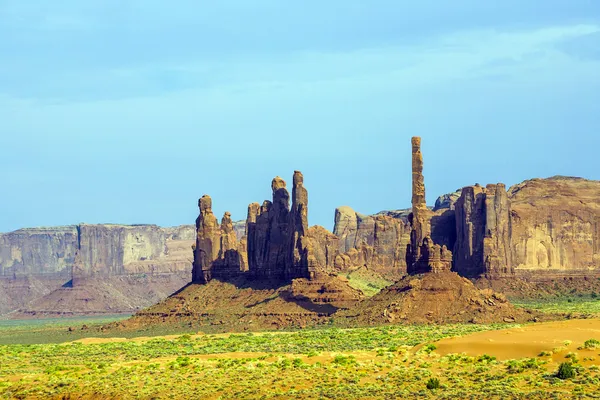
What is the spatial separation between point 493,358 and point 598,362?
26.8ft

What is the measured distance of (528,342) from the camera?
300ft

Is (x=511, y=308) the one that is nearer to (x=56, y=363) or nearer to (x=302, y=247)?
(x=302, y=247)

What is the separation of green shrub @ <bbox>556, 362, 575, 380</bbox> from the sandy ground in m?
2.88

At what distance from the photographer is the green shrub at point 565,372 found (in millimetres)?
79688

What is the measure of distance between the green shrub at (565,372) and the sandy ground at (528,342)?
288 cm

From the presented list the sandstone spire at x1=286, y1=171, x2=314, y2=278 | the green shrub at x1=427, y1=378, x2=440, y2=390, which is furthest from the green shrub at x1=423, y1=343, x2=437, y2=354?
the sandstone spire at x1=286, y1=171, x2=314, y2=278

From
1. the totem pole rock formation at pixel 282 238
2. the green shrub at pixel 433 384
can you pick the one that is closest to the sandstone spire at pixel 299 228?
the totem pole rock formation at pixel 282 238

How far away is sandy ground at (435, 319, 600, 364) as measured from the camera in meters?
87.2

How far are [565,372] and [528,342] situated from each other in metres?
11.6

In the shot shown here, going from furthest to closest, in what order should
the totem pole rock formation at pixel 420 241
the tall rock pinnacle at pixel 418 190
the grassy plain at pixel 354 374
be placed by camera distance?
the tall rock pinnacle at pixel 418 190 < the totem pole rock formation at pixel 420 241 < the grassy plain at pixel 354 374

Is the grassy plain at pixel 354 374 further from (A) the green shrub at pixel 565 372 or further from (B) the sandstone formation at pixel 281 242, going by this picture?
(B) the sandstone formation at pixel 281 242

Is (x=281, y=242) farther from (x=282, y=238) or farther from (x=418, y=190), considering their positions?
(x=418, y=190)

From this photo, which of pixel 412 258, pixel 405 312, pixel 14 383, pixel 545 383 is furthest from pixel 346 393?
pixel 412 258

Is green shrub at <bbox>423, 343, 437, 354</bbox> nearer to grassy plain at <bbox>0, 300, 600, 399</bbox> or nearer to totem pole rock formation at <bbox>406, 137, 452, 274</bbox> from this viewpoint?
grassy plain at <bbox>0, 300, 600, 399</bbox>
